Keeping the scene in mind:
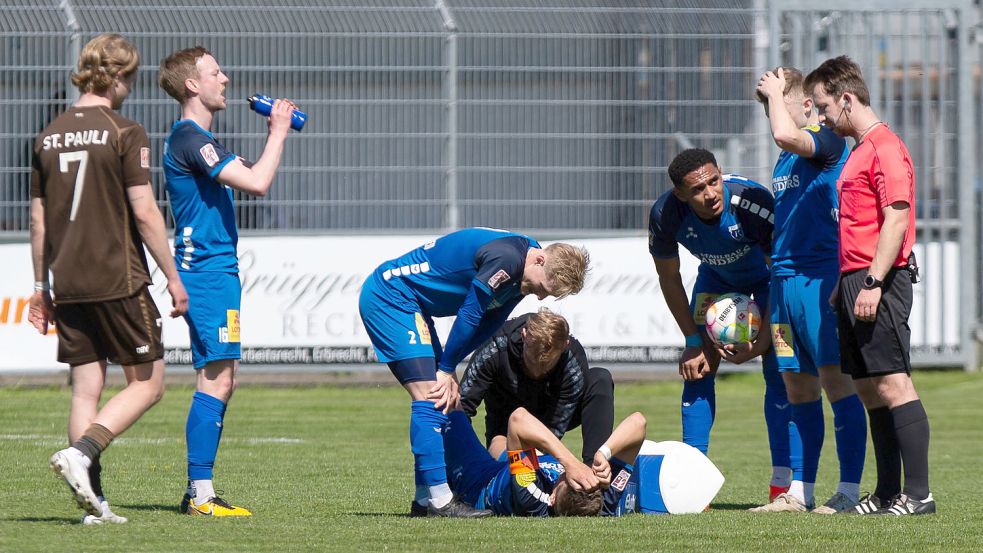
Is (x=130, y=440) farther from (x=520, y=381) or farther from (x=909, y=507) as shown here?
(x=909, y=507)

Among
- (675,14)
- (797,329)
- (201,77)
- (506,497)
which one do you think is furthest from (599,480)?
(675,14)

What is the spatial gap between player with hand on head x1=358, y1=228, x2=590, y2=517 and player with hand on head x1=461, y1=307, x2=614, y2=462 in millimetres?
293

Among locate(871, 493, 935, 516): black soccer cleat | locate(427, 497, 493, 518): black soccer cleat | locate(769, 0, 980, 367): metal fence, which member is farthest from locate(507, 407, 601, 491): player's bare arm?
locate(769, 0, 980, 367): metal fence

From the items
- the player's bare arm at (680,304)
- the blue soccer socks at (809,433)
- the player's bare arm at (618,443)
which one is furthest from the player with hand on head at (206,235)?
the blue soccer socks at (809,433)

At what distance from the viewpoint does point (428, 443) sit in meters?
6.57

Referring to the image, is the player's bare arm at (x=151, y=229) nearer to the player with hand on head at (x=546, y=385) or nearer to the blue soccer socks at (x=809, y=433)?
the player with hand on head at (x=546, y=385)

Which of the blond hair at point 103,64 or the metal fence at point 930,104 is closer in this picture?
the blond hair at point 103,64

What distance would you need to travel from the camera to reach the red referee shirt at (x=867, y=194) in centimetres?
636

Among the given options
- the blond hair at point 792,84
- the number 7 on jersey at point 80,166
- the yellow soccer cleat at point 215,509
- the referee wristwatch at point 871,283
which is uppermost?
the blond hair at point 792,84

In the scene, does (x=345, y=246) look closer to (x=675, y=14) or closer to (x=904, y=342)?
(x=675, y=14)

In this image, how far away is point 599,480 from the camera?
6605 millimetres

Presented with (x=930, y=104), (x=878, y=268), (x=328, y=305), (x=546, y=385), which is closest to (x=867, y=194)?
(x=878, y=268)

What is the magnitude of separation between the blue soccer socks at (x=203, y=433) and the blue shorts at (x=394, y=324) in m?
0.77

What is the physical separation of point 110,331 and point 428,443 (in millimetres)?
1517
